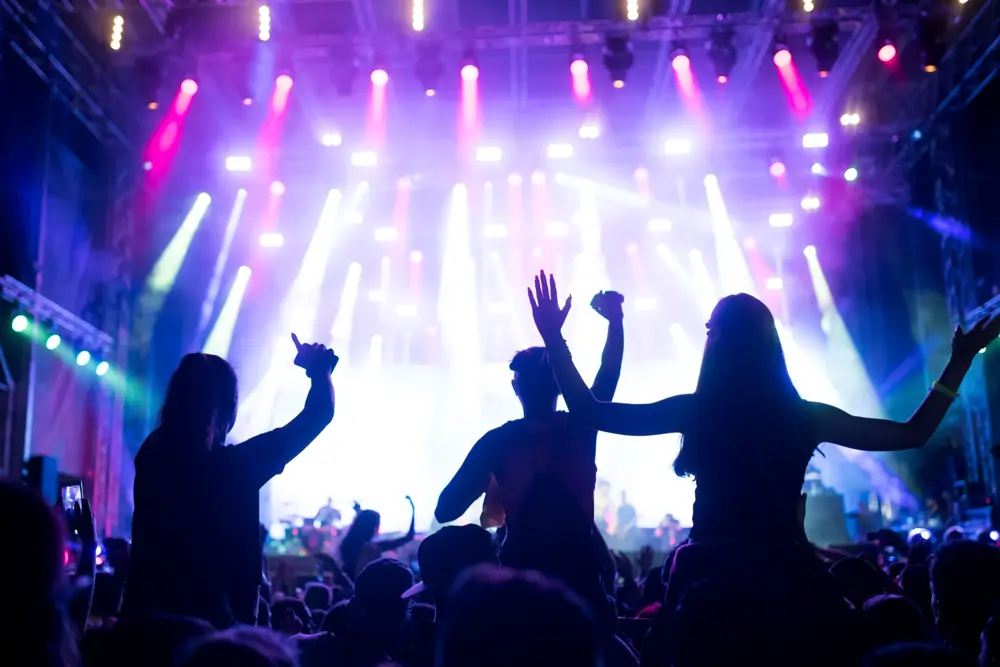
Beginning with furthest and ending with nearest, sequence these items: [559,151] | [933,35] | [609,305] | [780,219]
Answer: [780,219], [559,151], [933,35], [609,305]

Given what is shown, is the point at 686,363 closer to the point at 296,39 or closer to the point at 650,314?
the point at 650,314

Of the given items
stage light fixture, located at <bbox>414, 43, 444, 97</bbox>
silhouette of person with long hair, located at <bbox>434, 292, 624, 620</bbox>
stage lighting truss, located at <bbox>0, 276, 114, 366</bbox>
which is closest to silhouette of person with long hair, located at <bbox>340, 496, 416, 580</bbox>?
silhouette of person with long hair, located at <bbox>434, 292, 624, 620</bbox>

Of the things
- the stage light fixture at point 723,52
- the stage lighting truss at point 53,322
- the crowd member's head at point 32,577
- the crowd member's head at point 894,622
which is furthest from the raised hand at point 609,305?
the stage lighting truss at point 53,322

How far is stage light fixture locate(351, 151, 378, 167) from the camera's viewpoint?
14219mm

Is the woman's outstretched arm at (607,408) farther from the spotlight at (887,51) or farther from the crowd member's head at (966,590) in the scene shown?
the spotlight at (887,51)

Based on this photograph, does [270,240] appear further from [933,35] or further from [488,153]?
[933,35]

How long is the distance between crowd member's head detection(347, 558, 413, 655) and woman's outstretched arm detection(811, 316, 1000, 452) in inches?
49.6

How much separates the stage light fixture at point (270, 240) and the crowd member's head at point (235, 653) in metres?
15.9

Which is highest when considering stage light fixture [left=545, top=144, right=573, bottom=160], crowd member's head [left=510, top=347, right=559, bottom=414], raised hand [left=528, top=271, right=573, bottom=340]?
stage light fixture [left=545, top=144, right=573, bottom=160]

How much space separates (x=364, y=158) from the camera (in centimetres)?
1428

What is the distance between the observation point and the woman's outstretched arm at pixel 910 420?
2320 mm

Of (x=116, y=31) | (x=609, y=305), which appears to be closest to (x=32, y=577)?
(x=609, y=305)

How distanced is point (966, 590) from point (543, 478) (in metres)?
1.23

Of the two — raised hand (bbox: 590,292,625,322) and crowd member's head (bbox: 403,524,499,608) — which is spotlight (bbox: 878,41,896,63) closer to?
raised hand (bbox: 590,292,625,322)
